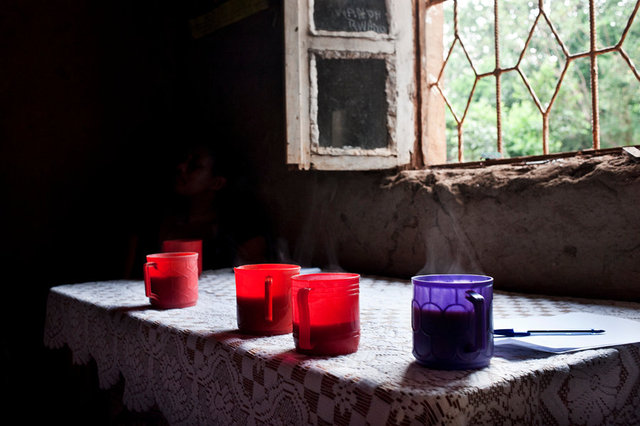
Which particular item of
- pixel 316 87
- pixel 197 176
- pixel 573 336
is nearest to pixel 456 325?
pixel 573 336

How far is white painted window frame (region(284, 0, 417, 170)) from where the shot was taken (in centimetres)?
Result: 184

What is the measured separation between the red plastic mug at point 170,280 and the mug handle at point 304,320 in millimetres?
502

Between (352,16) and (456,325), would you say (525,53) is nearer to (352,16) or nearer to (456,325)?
(352,16)

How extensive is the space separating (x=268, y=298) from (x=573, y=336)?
1.72 feet

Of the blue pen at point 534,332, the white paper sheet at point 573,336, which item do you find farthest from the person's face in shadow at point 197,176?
the blue pen at point 534,332

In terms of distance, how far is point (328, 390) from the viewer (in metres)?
0.74

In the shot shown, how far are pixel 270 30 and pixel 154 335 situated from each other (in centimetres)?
167

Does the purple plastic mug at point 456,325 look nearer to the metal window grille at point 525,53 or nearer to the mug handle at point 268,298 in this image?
the mug handle at point 268,298

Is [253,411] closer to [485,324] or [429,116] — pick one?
[485,324]

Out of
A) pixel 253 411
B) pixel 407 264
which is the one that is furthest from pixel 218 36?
pixel 253 411

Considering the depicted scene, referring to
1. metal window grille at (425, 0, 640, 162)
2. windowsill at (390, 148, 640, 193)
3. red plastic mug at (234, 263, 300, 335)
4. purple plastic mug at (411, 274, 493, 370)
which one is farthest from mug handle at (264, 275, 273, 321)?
metal window grille at (425, 0, 640, 162)

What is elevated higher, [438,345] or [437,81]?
[437,81]

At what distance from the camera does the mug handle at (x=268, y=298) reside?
0.96 m

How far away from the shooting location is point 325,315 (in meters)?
0.83
